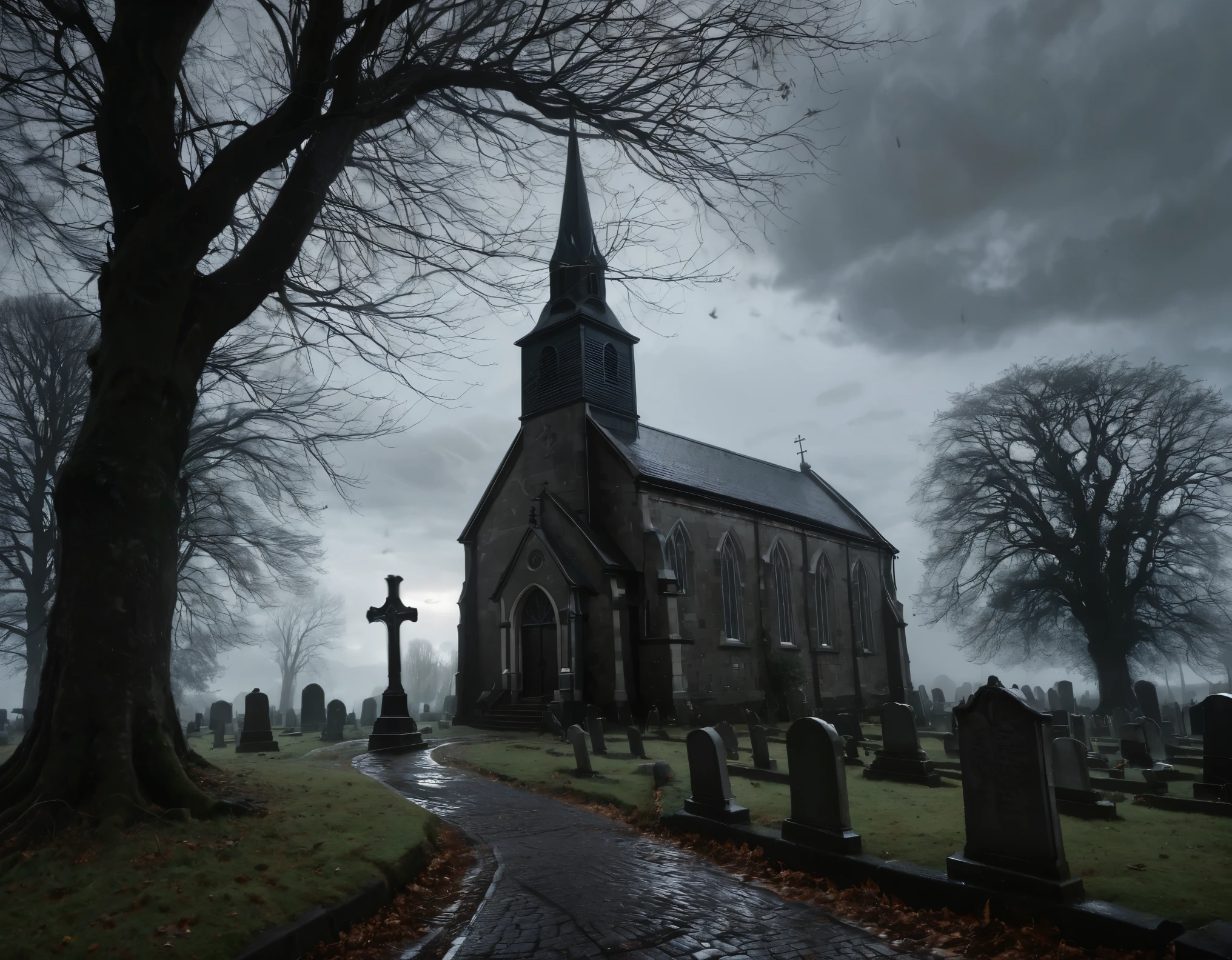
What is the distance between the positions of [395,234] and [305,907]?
6922 millimetres

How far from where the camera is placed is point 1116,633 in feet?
85.7

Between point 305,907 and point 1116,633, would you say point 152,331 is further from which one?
point 1116,633

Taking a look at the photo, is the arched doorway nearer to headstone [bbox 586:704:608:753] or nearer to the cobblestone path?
headstone [bbox 586:704:608:753]

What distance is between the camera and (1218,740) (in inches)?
360

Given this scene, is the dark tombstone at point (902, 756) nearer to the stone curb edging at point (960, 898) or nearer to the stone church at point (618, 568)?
the stone curb edging at point (960, 898)

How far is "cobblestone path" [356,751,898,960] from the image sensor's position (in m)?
4.71

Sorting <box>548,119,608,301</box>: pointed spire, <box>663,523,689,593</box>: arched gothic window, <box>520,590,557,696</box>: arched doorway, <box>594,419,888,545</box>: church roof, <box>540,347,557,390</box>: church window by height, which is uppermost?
<box>548,119,608,301</box>: pointed spire

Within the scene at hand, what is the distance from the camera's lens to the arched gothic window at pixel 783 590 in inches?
1059

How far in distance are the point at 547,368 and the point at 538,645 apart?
9576 millimetres

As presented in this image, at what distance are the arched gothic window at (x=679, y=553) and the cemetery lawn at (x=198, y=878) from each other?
1579 cm

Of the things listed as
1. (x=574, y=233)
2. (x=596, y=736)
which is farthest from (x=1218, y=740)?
(x=574, y=233)

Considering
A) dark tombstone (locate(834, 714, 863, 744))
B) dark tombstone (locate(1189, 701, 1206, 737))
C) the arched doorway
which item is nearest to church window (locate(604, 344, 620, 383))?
the arched doorway

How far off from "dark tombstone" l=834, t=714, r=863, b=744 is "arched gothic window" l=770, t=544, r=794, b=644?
10.7 metres

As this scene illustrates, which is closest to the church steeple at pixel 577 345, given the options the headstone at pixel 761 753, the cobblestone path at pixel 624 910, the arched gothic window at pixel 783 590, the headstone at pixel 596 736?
the arched gothic window at pixel 783 590
